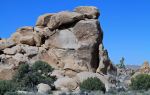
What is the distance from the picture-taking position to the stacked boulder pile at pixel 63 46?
38.6 metres

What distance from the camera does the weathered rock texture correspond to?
3900 centimetres

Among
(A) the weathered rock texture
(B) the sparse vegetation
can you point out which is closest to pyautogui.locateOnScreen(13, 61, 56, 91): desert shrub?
(B) the sparse vegetation

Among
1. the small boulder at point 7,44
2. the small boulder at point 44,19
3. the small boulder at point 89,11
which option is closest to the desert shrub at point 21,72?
the small boulder at point 7,44

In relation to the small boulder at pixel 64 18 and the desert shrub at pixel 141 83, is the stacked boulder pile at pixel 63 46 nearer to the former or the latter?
the small boulder at pixel 64 18

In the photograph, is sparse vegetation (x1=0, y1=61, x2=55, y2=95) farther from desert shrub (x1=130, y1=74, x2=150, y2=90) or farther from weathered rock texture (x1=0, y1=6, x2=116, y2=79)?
desert shrub (x1=130, y1=74, x2=150, y2=90)

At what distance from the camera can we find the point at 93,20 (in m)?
40.2

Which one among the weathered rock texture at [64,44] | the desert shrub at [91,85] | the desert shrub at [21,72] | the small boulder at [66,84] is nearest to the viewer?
the desert shrub at [91,85]

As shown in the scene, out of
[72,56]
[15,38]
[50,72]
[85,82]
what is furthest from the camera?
[15,38]

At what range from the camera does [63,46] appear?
39.6 m

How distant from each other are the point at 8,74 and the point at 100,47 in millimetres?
8827

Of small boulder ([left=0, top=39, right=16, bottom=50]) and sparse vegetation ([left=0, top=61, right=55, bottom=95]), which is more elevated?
small boulder ([left=0, top=39, right=16, bottom=50])

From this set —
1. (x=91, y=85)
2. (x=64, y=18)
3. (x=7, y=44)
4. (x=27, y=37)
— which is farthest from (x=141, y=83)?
(x=7, y=44)

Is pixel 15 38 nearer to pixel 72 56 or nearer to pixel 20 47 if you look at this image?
pixel 20 47

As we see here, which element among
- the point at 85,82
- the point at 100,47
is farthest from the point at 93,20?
the point at 85,82
